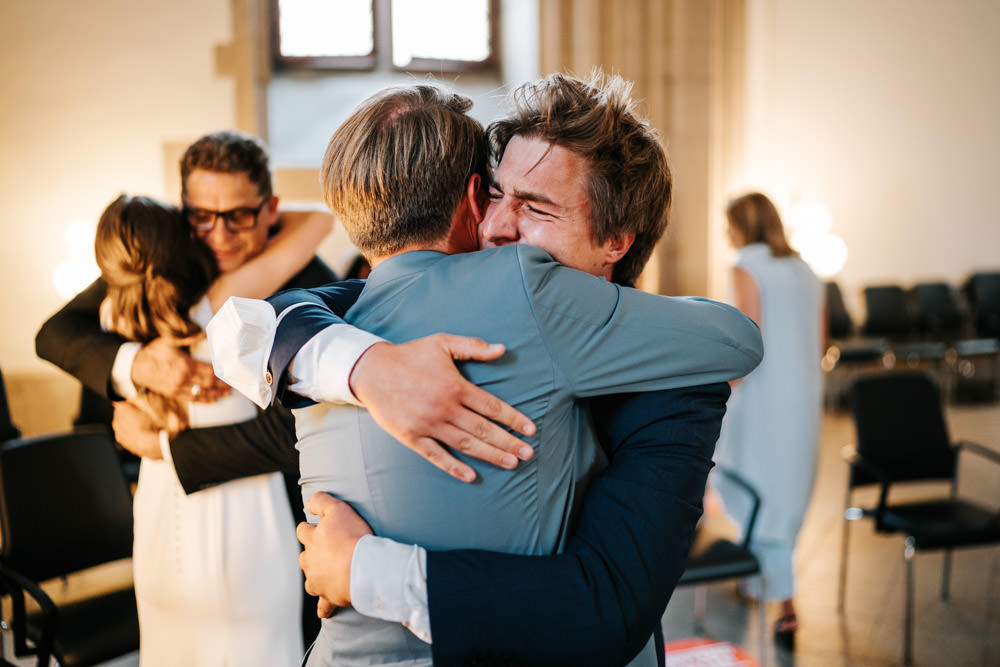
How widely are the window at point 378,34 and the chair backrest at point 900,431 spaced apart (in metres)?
3.82

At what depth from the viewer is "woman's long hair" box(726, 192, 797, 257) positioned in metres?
3.92

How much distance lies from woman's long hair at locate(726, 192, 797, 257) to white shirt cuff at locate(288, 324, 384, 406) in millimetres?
3199

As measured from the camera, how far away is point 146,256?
1851 mm

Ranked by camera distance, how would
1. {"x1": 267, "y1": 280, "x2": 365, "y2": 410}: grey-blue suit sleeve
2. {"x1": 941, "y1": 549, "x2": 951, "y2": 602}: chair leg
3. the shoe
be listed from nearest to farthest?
{"x1": 267, "y1": 280, "x2": 365, "y2": 410}: grey-blue suit sleeve < the shoe < {"x1": 941, "y1": 549, "x2": 951, "y2": 602}: chair leg

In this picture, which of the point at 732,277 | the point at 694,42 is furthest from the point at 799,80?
the point at 732,277

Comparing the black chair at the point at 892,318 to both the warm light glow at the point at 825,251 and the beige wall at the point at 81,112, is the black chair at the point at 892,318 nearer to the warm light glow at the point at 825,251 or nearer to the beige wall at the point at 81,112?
the warm light glow at the point at 825,251

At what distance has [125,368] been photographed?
1919mm

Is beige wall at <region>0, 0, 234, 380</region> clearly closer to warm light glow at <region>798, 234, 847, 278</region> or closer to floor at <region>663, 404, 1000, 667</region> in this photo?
floor at <region>663, 404, 1000, 667</region>

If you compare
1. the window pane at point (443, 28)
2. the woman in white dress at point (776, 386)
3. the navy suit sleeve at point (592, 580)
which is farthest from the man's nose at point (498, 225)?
the window pane at point (443, 28)

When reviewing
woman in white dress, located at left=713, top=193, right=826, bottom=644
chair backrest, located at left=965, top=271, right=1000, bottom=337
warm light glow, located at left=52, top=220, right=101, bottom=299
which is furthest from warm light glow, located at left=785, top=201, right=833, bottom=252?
warm light glow, located at left=52, top=220, right=101, bottom=299

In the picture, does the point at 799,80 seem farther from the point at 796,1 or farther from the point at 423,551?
the point at 423,551

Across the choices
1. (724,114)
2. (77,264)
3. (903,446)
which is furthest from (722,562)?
(724,114)

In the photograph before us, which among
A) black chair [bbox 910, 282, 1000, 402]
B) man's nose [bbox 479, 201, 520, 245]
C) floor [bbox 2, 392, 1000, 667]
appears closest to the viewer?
man's nose [bbox 479, 201, 520, 245]

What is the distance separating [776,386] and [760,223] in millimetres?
774
